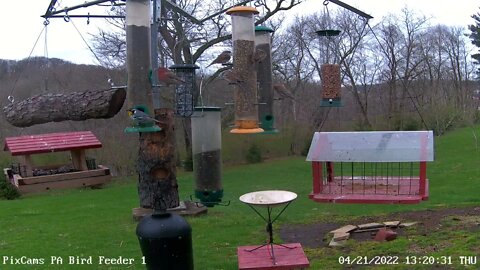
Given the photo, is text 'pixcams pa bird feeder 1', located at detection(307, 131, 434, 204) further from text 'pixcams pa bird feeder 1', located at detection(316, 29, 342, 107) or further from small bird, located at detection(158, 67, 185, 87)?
small bird, located at detection(158, 67, 185, 87)

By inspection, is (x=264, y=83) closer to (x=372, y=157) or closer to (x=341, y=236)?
(x=372, y=157)

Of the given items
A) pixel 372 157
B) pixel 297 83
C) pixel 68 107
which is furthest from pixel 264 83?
pixel 297 83

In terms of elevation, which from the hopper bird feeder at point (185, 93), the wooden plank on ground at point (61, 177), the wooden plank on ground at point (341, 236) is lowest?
the wooden plank on ground at point (61, 177)

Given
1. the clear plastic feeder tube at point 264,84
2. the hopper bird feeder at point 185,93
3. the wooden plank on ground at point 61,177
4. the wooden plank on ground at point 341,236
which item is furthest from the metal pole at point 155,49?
the wooden plank on ground at point 61,177

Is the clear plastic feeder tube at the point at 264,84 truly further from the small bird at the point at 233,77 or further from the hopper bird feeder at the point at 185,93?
the hopper bird feeder at the point at 185,93

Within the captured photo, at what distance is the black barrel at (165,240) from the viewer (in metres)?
5.85

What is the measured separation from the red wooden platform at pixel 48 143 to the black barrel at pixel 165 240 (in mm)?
11068

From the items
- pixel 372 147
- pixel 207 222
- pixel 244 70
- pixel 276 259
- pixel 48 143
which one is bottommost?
pixel 207 222

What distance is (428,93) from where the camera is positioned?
1102 inches

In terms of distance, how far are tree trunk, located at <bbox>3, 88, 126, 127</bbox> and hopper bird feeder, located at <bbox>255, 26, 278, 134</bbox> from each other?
1.59m

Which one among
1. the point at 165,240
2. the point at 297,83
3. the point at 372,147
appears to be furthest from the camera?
the point at 297,83

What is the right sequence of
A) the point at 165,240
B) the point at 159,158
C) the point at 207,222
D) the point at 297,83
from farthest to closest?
1. the point at 297,83
2. the point at 207,222
3. the point at 159,158
4. the point at 165,240

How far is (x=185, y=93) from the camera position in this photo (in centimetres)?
607

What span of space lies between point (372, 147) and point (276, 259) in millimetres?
2245
